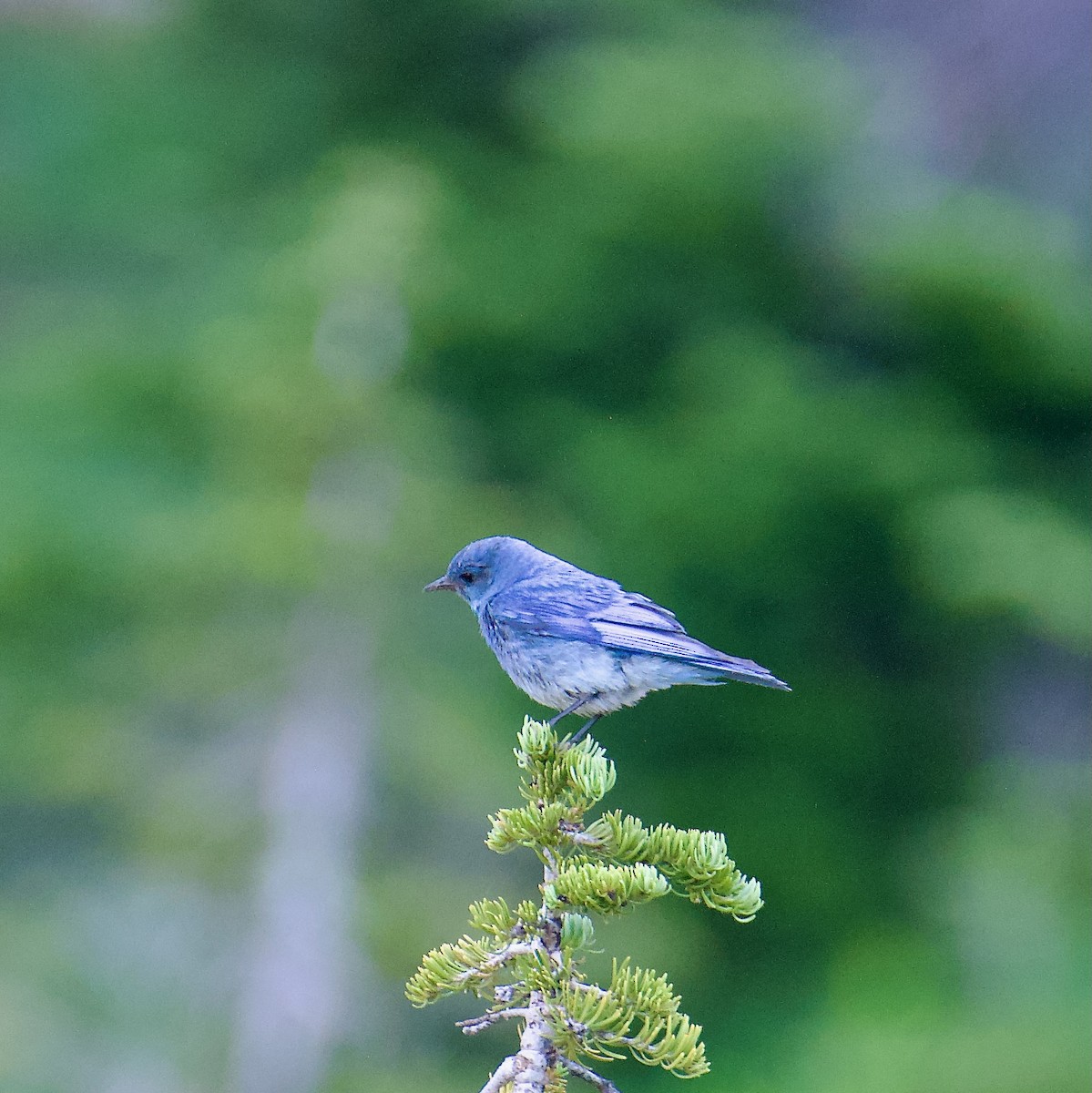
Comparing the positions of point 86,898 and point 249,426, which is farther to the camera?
point 86,898

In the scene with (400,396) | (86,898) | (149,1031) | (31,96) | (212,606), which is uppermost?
(31,96)

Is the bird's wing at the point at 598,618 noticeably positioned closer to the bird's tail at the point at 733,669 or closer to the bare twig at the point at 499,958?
the bird's tail at the point at 733,669

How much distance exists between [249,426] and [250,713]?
4.98 feet

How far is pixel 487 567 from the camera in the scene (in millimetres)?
2914

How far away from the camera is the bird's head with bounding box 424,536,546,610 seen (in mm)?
2855

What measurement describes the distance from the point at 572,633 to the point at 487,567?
0.85ft

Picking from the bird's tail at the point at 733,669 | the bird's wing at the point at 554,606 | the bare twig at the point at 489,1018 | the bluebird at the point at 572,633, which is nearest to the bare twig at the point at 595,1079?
the bare twig at the point at 489,1018

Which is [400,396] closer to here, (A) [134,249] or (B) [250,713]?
(B) [250,713]

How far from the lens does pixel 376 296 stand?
6.16 meters

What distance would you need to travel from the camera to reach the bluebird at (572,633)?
8.93 feet

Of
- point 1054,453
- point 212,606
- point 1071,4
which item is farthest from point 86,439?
point 1071,4

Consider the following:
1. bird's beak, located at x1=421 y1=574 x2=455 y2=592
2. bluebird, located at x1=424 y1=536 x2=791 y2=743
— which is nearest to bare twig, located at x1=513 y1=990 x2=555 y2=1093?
bluebird, located at x1=424 y1=536 x2=791 y2=743

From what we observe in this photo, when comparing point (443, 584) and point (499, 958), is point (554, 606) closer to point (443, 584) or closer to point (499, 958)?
point (443, 584)

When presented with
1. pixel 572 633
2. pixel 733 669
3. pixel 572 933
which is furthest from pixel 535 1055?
pixel 572 633
